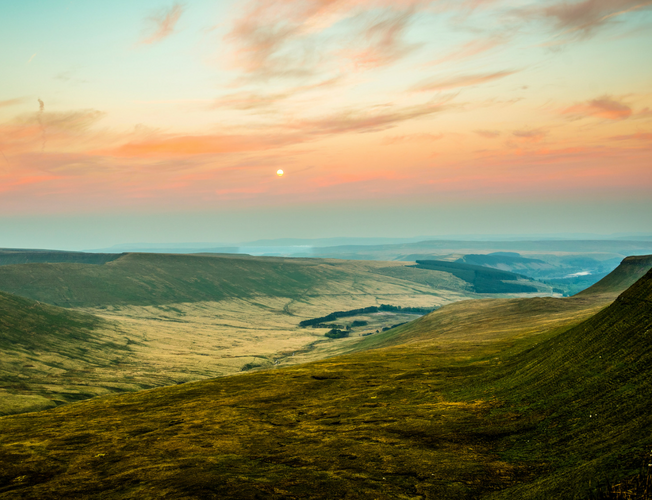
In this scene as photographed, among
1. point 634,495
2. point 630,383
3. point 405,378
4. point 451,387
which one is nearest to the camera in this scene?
point 634,495

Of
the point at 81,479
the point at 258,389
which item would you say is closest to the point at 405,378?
the point at 258,389

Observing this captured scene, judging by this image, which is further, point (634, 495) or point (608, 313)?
point (608, 313)

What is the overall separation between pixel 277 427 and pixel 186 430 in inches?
716

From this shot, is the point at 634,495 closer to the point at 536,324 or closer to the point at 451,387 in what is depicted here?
the point at 451,387

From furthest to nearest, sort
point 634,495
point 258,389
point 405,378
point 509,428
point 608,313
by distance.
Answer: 1. point 258,389
2. point 405,378
3. point 608,313
4. point 509,428
5. point 634,495

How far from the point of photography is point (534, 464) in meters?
Result: 47.1

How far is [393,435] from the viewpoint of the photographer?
67.0 metres

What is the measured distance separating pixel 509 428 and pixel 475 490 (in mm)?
18375

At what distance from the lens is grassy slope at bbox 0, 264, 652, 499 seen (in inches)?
1831

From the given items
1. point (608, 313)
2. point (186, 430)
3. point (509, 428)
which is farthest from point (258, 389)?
point (608, 313)

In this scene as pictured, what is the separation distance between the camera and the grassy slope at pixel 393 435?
153 feet

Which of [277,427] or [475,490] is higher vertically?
[475,490]

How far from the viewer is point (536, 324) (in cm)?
16062

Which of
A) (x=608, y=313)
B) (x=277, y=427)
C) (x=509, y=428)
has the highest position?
(x=608, y=313)
